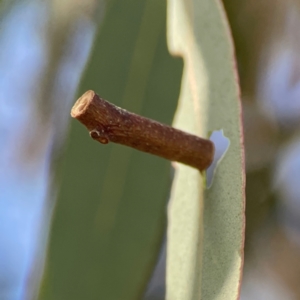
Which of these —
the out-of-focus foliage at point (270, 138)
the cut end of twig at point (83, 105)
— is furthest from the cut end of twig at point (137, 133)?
the out-of-focus foliage at point (270, 138)

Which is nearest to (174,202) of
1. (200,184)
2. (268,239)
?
(200,184)

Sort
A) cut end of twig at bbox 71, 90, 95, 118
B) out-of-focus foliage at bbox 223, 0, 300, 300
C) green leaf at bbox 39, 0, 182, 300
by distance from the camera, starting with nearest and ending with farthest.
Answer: cut end of twig at bbox 71, 90, 95, 118 < green leaf at bbox 39, 0, 182, 300 < out-of-focus foliage at bbox 223, 0, 300, 300

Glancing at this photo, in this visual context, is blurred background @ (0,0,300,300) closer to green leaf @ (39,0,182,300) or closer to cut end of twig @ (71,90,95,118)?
green leaf @ (39,0,182,300)

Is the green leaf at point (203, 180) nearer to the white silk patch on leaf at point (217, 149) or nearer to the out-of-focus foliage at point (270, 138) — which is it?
the white silk patch on leaf at point (217, 149)

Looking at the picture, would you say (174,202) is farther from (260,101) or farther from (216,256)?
(260,101)

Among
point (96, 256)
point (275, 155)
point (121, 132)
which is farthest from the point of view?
point (275, 155)

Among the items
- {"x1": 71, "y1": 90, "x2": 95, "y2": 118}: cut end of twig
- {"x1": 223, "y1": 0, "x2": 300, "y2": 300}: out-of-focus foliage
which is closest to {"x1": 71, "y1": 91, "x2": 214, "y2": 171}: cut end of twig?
{"x1": 71, "y1": 90, "x2": 95, "y2": 118}: cut end of twig

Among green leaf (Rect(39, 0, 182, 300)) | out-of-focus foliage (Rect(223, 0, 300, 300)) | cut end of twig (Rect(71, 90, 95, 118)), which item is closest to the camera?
cut end of twig (Rect(71, 90, 95, 118))

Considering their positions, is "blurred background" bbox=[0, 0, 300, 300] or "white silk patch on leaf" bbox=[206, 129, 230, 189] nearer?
"white silk patch on leaf" bbox=[206, 129, 230, 189]
